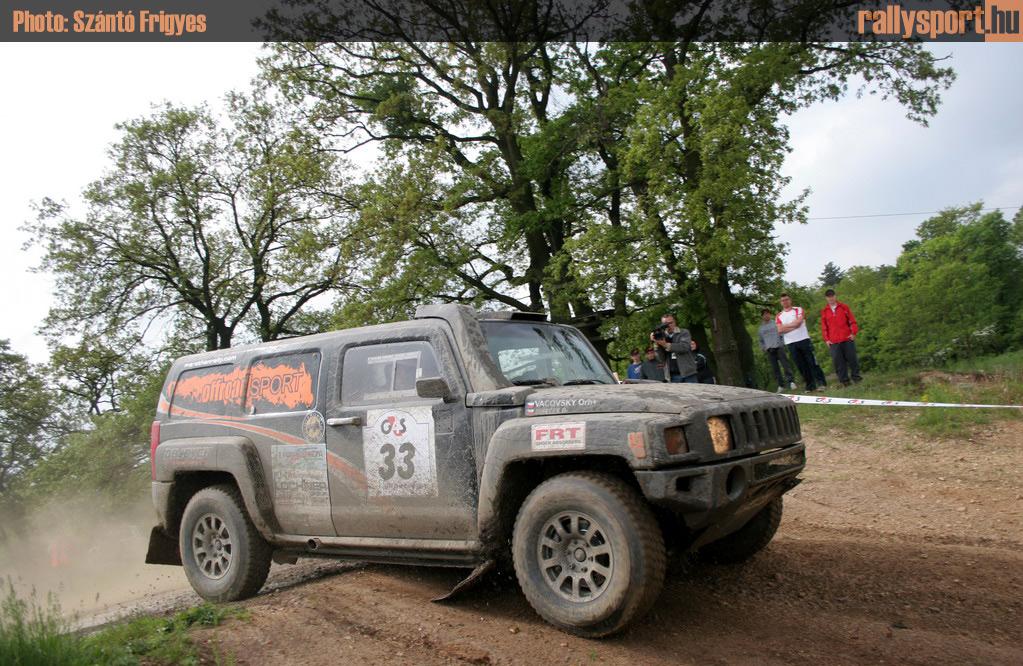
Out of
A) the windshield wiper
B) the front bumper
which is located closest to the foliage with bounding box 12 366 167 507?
the windshield wiper

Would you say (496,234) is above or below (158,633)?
above

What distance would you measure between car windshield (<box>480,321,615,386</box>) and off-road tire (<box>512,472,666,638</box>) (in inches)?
40.9

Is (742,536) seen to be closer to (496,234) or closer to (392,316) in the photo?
(392,316)

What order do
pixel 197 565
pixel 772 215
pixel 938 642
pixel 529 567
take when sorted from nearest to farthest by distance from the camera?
1. pixel 938 642
2. pixel 529 567
3. pixel 197 565
4. pixel 772 215

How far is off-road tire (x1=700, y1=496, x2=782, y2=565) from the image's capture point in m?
5.47

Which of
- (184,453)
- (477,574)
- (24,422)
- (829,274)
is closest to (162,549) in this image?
(184,453)

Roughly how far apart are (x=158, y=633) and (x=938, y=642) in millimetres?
4790

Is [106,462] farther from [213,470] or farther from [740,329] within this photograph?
[213,470]

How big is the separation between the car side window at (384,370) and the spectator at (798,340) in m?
9.44

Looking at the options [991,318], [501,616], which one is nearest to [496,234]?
[501,616]

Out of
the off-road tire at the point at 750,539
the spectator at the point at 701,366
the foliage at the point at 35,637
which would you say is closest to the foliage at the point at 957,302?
the spectator at the point at 701,366

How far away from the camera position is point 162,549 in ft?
22.6

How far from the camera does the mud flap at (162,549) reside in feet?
22.3

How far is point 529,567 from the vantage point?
4449mm
